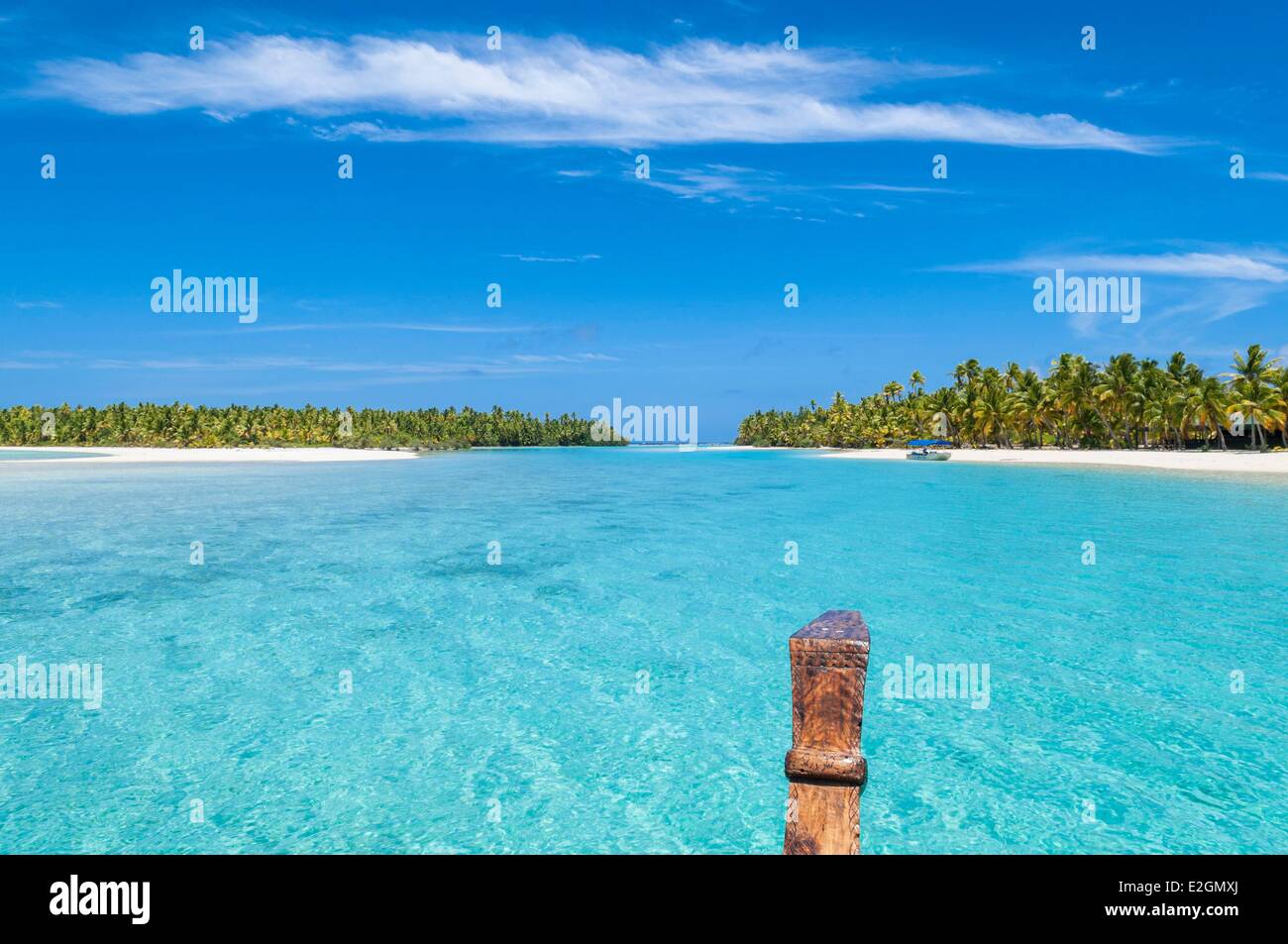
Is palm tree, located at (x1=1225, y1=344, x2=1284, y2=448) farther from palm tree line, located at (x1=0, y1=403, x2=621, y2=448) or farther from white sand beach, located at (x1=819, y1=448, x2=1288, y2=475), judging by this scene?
palm tree line, located at (x1=0, y1=403, x2=621, y2=448)

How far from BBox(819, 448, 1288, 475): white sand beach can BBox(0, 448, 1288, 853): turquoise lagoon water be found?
47.5m

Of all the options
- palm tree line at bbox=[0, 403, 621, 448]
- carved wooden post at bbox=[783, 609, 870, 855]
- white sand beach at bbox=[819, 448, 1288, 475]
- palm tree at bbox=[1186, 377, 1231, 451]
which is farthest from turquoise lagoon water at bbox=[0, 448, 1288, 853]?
palm tree line at bbox=[0, 403, 621, 448]

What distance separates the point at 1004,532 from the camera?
31.1 meters

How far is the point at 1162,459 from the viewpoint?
81250 millimetres

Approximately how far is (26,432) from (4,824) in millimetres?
221447

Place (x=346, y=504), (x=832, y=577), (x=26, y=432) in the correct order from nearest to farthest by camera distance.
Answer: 1. (x=832, y=577)
2. (x=346, y=504)
3. (x=26, y=432)

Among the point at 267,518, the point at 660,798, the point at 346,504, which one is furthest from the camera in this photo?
the point at 346,504

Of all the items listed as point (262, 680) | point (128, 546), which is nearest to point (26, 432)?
point (128, 546)

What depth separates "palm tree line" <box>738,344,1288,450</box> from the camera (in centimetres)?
7931

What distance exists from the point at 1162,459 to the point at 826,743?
317ft

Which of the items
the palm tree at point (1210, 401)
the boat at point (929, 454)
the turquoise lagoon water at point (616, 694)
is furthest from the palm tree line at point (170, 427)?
the palm tree at point (1210, 401)

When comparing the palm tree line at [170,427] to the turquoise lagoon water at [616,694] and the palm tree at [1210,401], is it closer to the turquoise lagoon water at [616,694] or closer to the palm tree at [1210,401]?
the turquoise lagoon water at [616,694]

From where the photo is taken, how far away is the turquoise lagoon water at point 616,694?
8.17 meters
